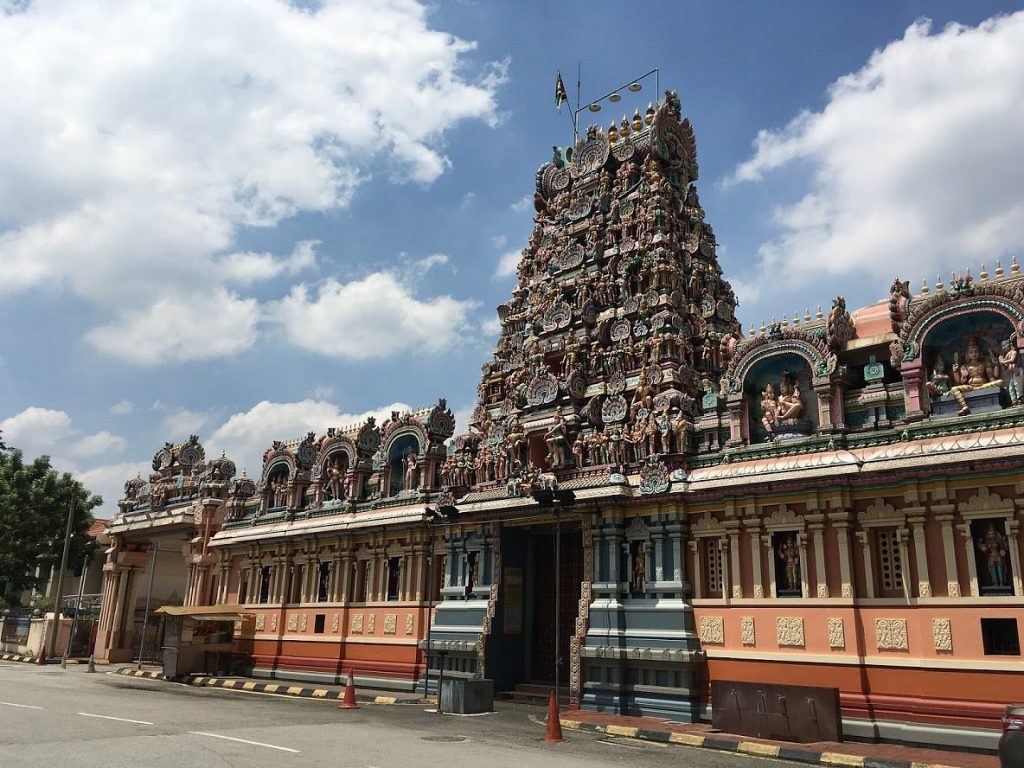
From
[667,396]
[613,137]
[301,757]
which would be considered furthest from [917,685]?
[613,137]

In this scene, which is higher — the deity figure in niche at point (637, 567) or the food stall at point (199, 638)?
the deity figure in niche at point (637, 567)

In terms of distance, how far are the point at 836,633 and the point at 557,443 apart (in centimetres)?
1071

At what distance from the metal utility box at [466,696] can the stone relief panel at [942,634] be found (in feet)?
38.9

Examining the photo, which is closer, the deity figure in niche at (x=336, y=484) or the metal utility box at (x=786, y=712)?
the metal utility box at (x=786, y=712)

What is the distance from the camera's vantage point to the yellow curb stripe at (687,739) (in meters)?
19.0

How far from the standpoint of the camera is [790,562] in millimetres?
21906

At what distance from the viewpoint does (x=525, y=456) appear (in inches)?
1147

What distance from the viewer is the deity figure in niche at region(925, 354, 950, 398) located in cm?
2076

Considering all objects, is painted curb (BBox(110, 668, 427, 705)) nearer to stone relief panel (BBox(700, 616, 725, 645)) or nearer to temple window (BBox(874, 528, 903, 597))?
stone relief panel (BBox(700, 616, 725, 645))

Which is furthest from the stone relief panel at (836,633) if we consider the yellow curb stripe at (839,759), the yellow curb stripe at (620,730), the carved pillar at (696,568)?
the yellow curb stripe at (620,730)

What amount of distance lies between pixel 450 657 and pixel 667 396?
460 inches

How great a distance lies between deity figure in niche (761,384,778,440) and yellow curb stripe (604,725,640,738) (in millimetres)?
9098

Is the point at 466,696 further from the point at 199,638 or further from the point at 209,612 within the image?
the point at 199,638

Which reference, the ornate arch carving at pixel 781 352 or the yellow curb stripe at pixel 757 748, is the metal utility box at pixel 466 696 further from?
the ornate arch carving at pixel 781 352
